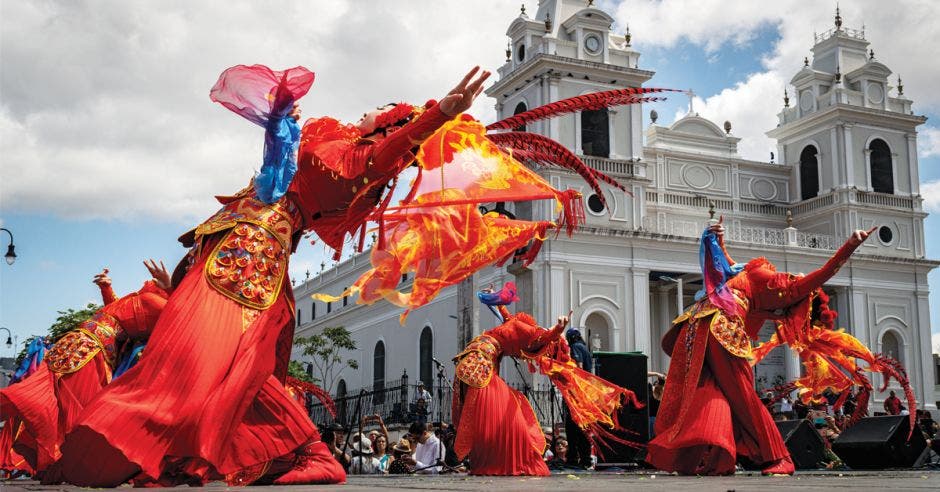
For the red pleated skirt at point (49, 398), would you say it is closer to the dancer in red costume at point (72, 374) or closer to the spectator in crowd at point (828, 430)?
the dancer in red costume at point (72, 374)

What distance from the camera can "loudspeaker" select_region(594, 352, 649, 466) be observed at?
11.6 m

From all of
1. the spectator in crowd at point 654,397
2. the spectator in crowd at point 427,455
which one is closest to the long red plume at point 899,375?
the spectator in crowd at point 654,397

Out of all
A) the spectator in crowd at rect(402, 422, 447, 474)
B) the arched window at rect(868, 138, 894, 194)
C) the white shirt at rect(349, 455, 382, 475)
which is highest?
the arched window at rect(868, 138, 894, 194)

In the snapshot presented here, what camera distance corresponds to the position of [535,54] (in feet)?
106

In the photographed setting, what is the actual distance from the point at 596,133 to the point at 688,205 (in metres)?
5.74

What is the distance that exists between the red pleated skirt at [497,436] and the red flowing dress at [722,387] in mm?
1063

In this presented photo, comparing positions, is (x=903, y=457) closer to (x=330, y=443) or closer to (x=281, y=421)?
(x=330, y=443)

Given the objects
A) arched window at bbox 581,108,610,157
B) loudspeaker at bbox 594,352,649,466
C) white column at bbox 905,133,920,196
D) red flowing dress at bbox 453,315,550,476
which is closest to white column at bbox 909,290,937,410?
white column at bbox 905,133,920,196

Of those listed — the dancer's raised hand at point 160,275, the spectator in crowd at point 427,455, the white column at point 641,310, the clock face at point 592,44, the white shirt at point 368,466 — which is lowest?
the white shirt at point 368,466

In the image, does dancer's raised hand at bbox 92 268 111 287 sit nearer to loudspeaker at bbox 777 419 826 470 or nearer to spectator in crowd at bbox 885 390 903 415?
loudspeaker at bbox 777 419 826 470

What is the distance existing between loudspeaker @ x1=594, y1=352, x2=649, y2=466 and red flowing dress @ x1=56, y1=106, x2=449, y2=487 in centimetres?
666

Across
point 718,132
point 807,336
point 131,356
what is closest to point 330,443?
point 131,356

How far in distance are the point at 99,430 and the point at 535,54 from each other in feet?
95.4

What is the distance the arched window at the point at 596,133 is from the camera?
32406 mm
